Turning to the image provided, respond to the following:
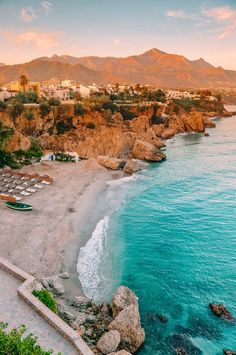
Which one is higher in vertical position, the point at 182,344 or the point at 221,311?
the point at 221,311

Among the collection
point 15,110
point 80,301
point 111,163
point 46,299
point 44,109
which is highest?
point 44,109

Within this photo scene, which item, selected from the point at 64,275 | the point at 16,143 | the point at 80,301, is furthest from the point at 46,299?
the point at 16,143

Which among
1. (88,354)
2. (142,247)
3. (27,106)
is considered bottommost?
(142,247)

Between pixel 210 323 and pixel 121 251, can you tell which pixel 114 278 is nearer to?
pixel 121 251

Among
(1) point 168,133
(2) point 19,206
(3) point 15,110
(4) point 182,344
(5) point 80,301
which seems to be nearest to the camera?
(4) point 182,344

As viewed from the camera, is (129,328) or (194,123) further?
(194,123)

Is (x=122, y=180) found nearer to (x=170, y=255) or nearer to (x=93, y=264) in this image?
(x=170, y=255)

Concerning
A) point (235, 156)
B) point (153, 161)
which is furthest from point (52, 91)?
point (235, 156)
